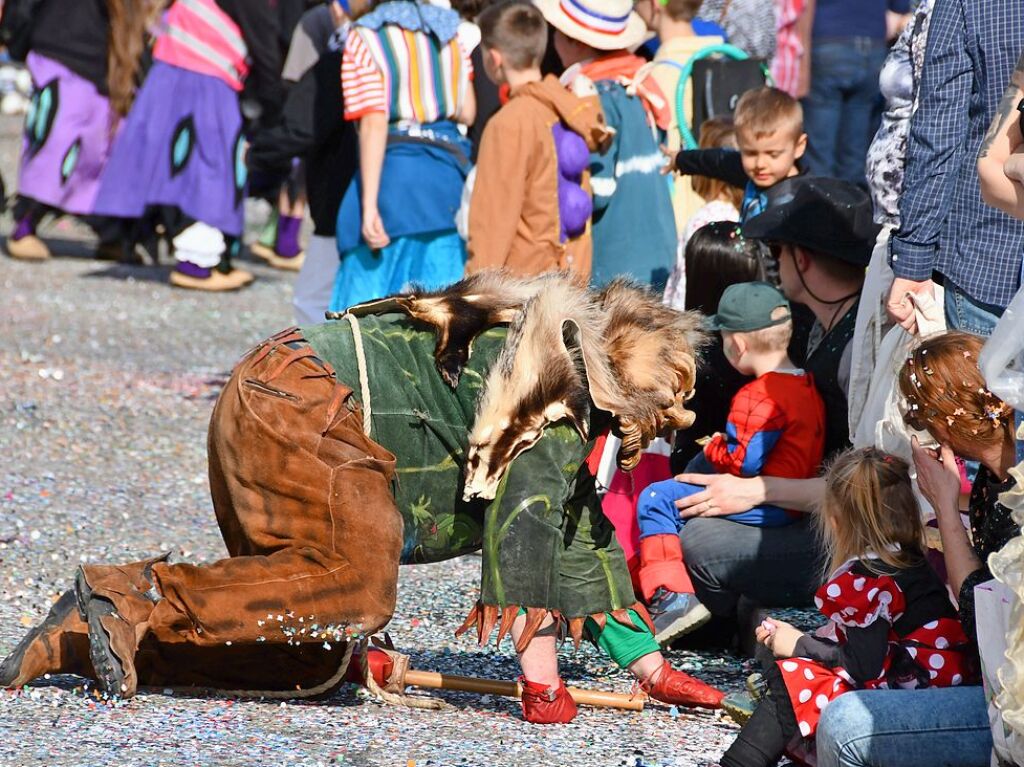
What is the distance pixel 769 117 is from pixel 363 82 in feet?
6.12

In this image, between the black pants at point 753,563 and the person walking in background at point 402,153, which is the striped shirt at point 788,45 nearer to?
the person walking in background at point 402,153

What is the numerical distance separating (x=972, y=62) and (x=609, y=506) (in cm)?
148

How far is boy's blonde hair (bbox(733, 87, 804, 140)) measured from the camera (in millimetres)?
4996

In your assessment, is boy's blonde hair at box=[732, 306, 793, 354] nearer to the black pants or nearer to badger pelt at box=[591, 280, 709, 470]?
the black pants

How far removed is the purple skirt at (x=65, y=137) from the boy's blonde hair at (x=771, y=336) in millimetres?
6839

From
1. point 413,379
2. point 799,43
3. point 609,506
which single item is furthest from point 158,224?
point 413,379

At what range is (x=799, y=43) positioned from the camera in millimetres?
8805

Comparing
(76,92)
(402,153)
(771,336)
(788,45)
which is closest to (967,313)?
(771,336)

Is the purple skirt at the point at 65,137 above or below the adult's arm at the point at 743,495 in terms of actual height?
below

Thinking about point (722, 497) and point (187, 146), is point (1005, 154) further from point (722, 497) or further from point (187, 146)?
point (187, 146)

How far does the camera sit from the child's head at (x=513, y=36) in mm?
5691

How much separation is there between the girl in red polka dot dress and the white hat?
3.33 meters

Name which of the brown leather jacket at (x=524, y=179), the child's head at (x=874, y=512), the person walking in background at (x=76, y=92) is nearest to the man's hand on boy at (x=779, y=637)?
the child's head at (x=874, y=512)

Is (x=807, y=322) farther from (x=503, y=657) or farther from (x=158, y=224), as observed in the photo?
(x=158, y=224)
